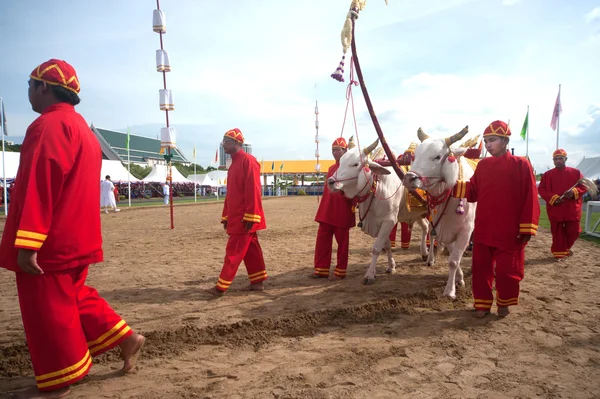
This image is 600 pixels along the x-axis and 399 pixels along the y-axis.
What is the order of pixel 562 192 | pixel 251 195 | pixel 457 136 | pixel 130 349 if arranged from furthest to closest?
pixel 562 192 → pixel 251 195 → pixel 457 136 → pixel 130 349

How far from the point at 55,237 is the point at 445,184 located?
3.91 metres

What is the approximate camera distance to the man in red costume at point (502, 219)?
3.82 metres

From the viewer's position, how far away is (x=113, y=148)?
167 ft

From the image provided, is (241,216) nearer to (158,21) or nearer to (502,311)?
(502,311)

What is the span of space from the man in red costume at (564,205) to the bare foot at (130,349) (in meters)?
7.42

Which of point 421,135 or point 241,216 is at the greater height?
point 421,135

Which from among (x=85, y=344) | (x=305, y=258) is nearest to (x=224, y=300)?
(x=85, y=344)

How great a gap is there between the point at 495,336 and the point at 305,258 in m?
4.31

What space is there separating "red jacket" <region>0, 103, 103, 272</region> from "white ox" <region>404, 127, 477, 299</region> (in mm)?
3018

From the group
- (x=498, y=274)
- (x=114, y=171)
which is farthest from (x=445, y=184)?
(x=114, y=171)

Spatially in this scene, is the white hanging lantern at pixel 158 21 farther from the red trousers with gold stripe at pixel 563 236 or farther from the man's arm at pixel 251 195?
the red trousers with gold stripe at pixel 563 236

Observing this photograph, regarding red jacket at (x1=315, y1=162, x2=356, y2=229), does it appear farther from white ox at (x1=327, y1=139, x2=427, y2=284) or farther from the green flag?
the green flag

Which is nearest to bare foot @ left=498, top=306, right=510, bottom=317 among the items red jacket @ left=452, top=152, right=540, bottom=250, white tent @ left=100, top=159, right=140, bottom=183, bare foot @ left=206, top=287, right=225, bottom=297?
red jacket @ left=452, top=152, right=540, bottom=250

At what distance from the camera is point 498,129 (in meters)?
3.89
